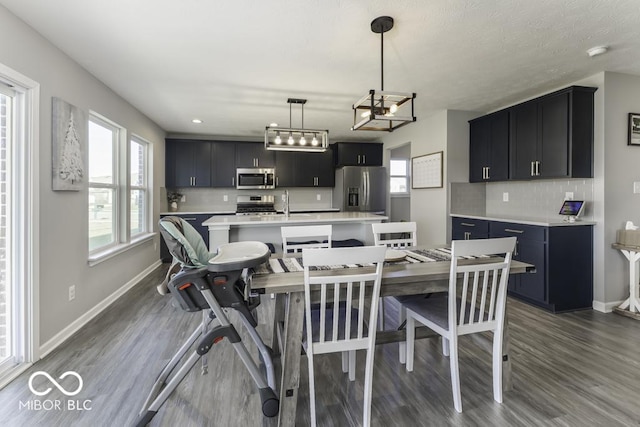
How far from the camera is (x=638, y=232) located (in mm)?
2928

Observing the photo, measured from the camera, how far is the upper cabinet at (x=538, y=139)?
3070mm

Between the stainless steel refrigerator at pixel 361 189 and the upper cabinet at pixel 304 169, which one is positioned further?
the upper cabinet at pixel 304 169

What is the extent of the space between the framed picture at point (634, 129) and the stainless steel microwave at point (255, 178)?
4920 mm

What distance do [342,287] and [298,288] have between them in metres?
0.25

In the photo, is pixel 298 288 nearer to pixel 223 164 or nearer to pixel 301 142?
pixel 301 142

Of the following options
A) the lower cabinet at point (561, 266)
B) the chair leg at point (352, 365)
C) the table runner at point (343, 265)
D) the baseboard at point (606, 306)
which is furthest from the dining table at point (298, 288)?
the baseboard at point (606, 306)

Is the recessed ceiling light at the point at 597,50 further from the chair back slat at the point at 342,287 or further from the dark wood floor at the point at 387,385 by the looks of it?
the chair back slat at the point at 342,287

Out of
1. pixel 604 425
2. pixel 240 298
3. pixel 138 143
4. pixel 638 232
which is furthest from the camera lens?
pixel 138 143

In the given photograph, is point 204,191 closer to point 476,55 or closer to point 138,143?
point 138,143

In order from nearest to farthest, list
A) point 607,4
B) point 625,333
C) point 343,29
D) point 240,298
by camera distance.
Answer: point 240,298 → point 607,4 → point 343,29 → point 625,333

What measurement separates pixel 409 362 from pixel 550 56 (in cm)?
276

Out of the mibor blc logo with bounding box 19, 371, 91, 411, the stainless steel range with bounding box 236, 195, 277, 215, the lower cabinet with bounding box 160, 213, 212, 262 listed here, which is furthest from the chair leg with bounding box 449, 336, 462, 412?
the stainless steel range with bounding box 236, 195, 277, 215

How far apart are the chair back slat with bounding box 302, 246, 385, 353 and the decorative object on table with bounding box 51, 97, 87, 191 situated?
7.25 ft

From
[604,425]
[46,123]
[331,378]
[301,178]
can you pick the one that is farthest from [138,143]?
[604,425]
